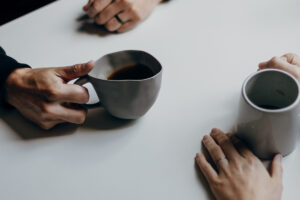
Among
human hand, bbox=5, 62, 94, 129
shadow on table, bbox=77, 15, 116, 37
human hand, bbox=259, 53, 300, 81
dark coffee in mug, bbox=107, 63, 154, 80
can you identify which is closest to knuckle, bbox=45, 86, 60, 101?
human hand, bbox=5, 62, 94, 129

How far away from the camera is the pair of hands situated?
0.51 m

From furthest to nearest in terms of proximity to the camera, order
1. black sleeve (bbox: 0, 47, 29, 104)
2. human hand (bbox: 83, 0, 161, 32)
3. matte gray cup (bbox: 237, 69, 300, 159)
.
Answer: human hand (bbox: 83, 0, 161, 32)
black sleeve (bbox: 0, 47, 29, 104)
matte gray cup (bbox: 237, 69, 300, 159)

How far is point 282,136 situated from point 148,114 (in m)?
0.28

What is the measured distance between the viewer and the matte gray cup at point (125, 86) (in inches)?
22.1

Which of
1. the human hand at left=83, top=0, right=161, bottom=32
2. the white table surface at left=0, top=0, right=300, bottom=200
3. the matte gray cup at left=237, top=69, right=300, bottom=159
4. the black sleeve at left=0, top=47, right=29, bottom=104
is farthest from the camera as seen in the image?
the human hand at left=83, top=0, right=161, bottom=32

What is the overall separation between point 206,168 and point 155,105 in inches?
7.7

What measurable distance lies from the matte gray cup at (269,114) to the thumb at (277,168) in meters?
0.01

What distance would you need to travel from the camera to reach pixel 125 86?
0.56 metres

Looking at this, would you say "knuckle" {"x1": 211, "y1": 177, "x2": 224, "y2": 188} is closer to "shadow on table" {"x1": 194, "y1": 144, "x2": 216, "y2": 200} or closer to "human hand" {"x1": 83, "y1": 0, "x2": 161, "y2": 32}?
"shadow on table" {"x1": 194, "y1": 144, "x2": 216, "y2": 200}

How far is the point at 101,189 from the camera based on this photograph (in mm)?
577

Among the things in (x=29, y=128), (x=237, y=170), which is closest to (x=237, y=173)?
(x=237, y=170)

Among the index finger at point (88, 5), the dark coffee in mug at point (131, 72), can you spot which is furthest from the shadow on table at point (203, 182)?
the index finger at point (88, 5)

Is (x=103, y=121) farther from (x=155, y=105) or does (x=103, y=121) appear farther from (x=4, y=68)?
(x=4, y=68)

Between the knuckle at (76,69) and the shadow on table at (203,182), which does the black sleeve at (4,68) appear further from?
the shadow on table at (203,182)
